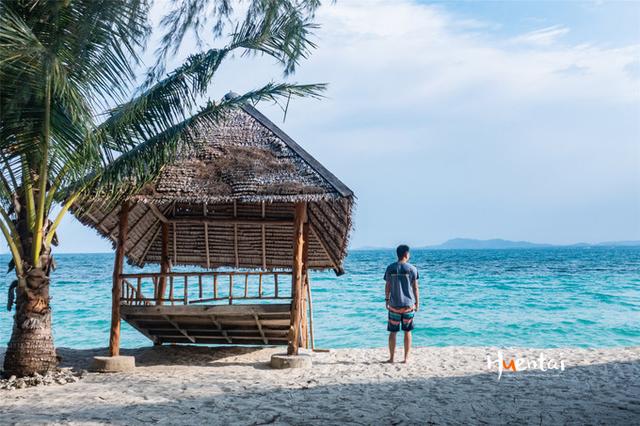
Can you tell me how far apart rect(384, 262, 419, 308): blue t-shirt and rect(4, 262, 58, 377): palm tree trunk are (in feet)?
11.7

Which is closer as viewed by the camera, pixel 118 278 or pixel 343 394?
pixel 343 394

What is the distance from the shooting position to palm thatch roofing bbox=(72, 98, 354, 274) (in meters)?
7.38

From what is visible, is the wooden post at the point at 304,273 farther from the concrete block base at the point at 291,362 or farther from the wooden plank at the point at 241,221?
the concrete block base at the point at 291,362

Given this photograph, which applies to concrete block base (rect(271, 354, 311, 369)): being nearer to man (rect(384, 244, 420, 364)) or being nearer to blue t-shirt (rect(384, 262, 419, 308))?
man (rect(384, 244, 420, 364))

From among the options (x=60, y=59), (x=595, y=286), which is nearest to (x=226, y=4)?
(x=60, y=59)

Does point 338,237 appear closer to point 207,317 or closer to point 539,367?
point 207,317

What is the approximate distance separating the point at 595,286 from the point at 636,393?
23102 millimetres

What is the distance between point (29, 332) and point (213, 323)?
214cm

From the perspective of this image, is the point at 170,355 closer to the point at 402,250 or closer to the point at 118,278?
the point at 118,278

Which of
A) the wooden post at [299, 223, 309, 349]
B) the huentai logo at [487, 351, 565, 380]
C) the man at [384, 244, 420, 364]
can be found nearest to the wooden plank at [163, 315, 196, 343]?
the wooden post at [299, 223, 309, 349]

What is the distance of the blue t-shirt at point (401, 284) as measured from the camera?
23.8ft

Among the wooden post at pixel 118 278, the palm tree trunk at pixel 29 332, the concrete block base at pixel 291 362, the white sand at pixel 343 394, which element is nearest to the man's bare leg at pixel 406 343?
the white sand at pixel 343 394

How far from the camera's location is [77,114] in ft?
20.0

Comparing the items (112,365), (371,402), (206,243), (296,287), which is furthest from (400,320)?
(206,243)
